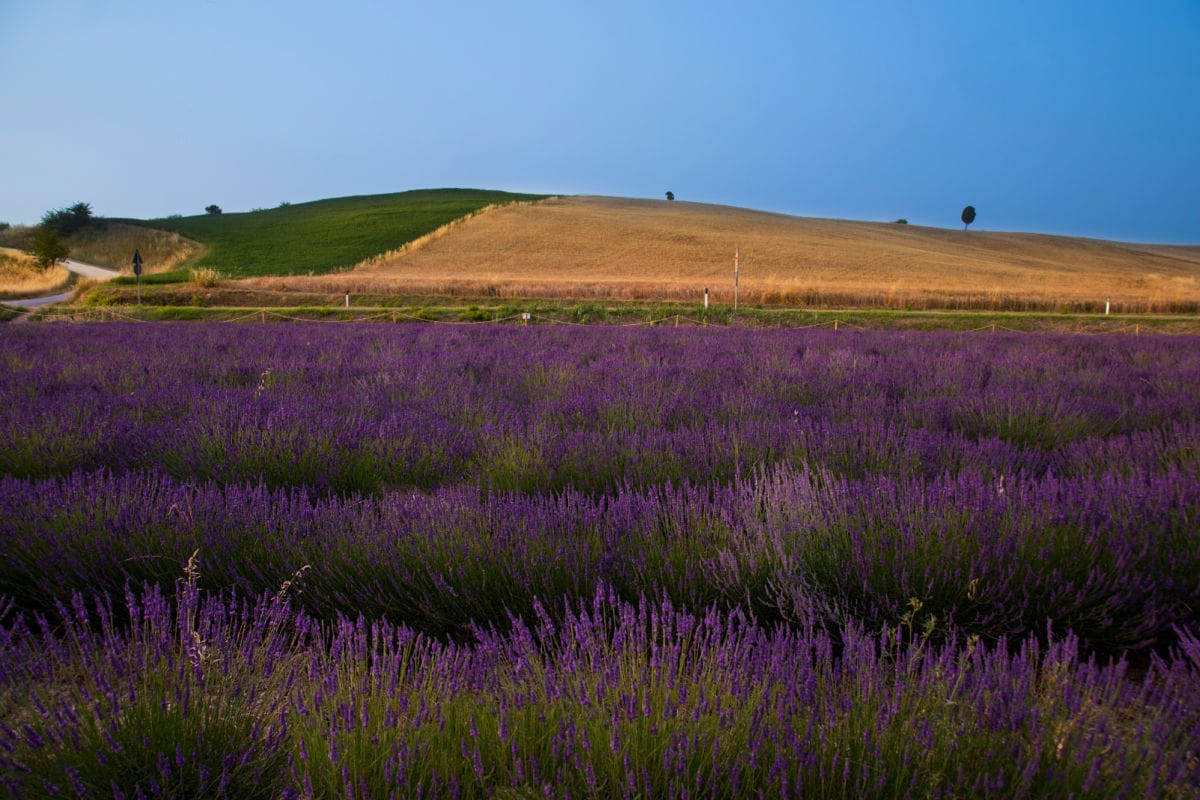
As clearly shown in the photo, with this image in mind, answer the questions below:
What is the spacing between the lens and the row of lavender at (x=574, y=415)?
139 inches

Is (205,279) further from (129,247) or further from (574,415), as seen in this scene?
(129,247)

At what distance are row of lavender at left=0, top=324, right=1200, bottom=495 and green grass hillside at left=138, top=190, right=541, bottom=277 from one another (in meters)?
36.3

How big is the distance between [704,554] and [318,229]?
60.5 meters

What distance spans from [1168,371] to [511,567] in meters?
7.32

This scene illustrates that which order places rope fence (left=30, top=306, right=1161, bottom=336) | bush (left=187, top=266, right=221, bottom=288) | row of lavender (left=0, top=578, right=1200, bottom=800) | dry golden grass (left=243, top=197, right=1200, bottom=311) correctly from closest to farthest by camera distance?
row of lavender (left=0, top=578, right=1200, bottom=800) < rope fence (left=30, top=306, right=1161, bottom=336) < dry golden grass (left=243, top=197, right=1200, bottom=311) < bush (left=187, top=266, right=221, bottom=288)

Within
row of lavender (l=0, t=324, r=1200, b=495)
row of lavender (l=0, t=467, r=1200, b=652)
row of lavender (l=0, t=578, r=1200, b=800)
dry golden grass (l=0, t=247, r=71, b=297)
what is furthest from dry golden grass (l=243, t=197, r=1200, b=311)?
row of lavender (l=0, t=578, r=1200, b=800)

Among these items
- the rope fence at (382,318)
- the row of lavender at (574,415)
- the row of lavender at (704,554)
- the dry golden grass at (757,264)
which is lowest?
the row of lavender at (704,554)

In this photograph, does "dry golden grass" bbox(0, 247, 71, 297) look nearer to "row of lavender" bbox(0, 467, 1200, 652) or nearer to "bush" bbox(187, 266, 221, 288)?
"bush" bbox(187, 266, 221, 288)

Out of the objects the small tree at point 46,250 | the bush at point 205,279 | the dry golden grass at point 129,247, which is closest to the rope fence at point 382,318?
the bush at point 205,279

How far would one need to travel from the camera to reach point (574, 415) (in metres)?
4.73

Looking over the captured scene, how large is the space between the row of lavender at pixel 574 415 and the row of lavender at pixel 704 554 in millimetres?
454

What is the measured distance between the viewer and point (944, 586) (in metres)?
2.24

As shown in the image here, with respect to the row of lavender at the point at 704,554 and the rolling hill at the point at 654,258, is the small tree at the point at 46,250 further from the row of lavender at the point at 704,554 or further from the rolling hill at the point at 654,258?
the row of lavender at the point at 704,554

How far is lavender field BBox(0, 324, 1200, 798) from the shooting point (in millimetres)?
1271
